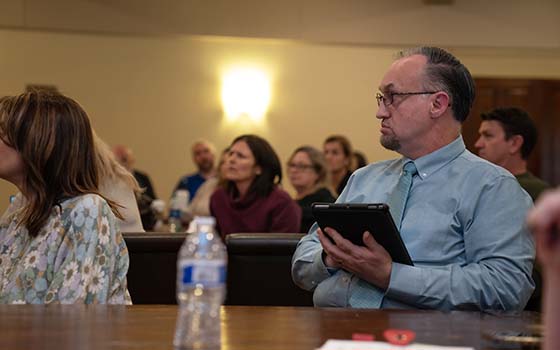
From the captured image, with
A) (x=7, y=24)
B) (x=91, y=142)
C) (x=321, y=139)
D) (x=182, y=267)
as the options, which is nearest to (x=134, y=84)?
(x=7, y=24)

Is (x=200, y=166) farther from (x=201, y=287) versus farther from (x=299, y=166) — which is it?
(x=201, y=287)

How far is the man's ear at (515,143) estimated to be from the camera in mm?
4910

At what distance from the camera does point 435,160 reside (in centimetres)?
268

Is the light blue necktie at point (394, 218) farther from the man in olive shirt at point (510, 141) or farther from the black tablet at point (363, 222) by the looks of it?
the man in olive shirt at point (510, 141)

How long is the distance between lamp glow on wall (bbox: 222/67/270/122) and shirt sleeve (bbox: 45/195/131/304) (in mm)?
6963

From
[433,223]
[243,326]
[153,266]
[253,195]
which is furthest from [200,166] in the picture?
[243,326]

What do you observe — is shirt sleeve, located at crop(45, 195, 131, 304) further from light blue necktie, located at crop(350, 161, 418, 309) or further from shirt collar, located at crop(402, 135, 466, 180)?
shirt collar, located at crop(402, 135, 466, 180)

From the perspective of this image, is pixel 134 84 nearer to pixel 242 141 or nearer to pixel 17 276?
pixel 242 141

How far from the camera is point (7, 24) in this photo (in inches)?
347

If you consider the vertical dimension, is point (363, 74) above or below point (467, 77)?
above

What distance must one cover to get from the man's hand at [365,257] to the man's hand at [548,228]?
1.32 meters

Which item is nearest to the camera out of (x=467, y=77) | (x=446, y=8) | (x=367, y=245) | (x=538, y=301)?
(x=367, y=245)

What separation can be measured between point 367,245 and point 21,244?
1004 millimetres

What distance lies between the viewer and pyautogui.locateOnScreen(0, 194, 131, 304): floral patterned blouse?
242cm
